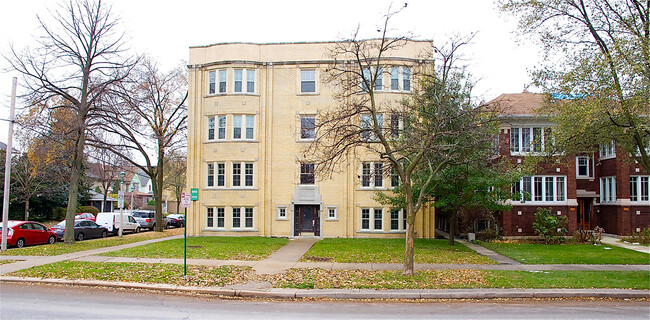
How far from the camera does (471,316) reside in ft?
30.6

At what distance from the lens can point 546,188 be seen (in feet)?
86.2

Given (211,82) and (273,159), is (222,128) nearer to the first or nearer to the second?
(211,82)

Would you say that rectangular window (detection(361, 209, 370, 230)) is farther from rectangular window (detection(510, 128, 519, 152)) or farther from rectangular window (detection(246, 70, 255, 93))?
rectangular window (detection(246, 70, 255, 93))

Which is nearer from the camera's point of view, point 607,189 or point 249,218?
point 607,189

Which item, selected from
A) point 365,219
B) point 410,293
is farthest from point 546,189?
point 410,293

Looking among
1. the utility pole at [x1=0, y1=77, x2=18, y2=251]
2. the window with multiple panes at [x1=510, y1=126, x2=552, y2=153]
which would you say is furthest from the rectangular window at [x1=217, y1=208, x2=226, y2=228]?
the window with multiple panes at [x1=510, y1=126, x2=552, y2=153]

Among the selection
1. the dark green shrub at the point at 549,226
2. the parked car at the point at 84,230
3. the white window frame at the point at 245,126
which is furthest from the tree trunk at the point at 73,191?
the dark green shrub at the point at 549,226

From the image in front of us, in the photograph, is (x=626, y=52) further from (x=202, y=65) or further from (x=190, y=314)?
(x=202, y=65)

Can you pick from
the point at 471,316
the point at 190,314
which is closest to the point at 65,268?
the point at 190,314

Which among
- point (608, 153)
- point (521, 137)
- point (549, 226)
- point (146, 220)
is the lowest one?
point (146, 220)

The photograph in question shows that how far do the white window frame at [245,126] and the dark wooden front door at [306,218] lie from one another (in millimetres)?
5373

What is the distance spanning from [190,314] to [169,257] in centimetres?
888

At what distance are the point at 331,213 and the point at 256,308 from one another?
17692mm

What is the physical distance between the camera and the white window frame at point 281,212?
27469mm
